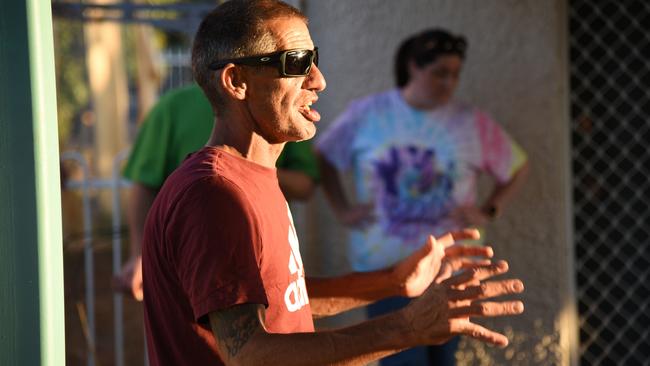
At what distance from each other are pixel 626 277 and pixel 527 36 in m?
1.38

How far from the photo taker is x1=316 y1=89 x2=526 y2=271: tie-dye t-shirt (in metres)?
3.79

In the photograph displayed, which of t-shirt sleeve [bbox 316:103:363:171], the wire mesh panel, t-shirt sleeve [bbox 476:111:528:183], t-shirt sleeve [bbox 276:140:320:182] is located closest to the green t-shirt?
t-shirt sleeve [bbox 276:140:320:182]

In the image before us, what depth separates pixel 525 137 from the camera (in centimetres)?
464

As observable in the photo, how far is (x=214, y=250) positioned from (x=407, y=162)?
231 cm

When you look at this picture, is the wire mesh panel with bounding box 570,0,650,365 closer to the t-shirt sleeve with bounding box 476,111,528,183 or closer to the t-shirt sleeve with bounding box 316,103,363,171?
the t-shirt sleeve with bounding box 476,111,528,183

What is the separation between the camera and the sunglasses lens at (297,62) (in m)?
1.89

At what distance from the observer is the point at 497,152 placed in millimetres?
4094

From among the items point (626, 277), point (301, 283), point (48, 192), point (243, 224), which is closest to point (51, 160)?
point (48, 192)

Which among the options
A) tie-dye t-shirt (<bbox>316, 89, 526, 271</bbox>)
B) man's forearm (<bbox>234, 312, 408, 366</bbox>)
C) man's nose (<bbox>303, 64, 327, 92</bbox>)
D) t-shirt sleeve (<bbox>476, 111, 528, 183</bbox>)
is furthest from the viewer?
t-shirt sleeve (<bbox>476, 111, 528, 183</bbox>)

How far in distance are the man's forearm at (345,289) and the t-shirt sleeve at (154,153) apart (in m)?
1.27

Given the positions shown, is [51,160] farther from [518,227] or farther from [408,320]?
[518,227]

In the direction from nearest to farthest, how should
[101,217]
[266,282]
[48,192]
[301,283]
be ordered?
[48,192], [266,282], [301,283], [101,217]

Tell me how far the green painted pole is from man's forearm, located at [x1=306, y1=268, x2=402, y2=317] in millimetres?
834

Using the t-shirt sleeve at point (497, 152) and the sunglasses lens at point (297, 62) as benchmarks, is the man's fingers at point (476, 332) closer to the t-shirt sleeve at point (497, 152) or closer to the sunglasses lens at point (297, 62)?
the sunglasses lens at point (297, 62)
